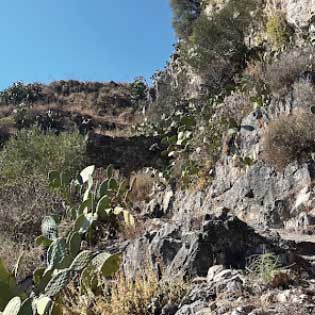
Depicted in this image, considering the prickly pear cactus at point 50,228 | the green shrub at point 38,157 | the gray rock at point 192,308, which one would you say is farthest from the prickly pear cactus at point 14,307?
the green shrub at point 38,157

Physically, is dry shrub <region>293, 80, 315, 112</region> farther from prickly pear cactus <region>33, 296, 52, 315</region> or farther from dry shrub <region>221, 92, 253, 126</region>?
prickly pear cactus <region>33, 296, 52, 315</region>

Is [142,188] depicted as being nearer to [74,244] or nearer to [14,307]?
[74,244]

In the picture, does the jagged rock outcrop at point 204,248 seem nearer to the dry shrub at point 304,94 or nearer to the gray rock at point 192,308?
the gray rock at point 192,308

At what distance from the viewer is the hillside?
4.57 meters

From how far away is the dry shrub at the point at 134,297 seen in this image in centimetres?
448

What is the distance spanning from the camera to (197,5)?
2275cm

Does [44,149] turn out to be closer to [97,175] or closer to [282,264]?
[97,175]

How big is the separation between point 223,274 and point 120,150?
14133mm

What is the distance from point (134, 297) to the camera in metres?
4.51

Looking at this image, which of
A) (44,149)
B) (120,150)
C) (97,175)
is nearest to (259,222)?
(97,175)

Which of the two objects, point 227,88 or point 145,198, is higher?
point 227,88

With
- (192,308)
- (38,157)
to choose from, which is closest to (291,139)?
(192,308)

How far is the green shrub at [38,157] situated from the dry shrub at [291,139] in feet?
19.7

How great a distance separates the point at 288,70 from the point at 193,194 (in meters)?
2.83
